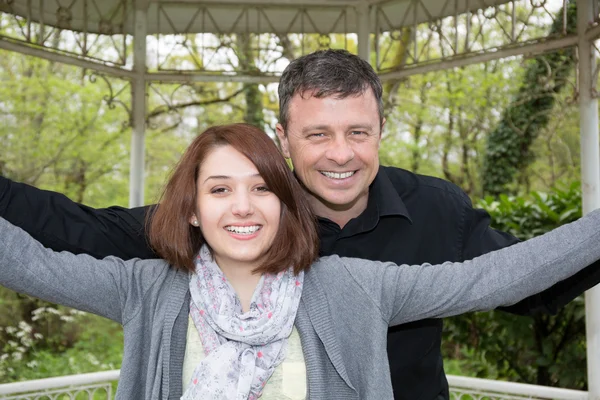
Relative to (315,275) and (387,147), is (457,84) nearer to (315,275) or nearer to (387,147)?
(387,147)

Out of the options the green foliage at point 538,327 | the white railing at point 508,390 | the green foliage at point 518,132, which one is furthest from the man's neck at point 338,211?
the green foliage at point 518,132

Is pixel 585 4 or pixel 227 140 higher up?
pixel 585 4

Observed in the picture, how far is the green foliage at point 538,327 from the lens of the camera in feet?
13.0

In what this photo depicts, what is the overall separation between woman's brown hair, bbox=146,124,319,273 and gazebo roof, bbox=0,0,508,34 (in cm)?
242

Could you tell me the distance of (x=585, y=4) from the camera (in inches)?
115

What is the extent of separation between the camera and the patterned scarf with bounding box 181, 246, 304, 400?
1.39 metres

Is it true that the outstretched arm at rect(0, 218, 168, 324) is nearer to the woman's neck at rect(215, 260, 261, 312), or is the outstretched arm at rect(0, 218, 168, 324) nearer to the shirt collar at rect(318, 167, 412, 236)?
the woman's neck at rect(215, 260, 261, 312)

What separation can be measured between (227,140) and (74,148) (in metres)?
7.72

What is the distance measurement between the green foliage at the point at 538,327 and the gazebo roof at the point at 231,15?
52.8 inches

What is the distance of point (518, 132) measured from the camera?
8352 millimetres

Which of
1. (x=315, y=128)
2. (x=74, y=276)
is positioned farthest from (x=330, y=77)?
(x=74, y=276)

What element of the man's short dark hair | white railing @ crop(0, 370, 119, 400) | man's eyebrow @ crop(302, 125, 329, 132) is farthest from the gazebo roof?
man's eyebrow @ crop(302, 125, 329, 132)

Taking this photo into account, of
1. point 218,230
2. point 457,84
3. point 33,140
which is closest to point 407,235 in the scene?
point 218,230

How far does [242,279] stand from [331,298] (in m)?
0.22
